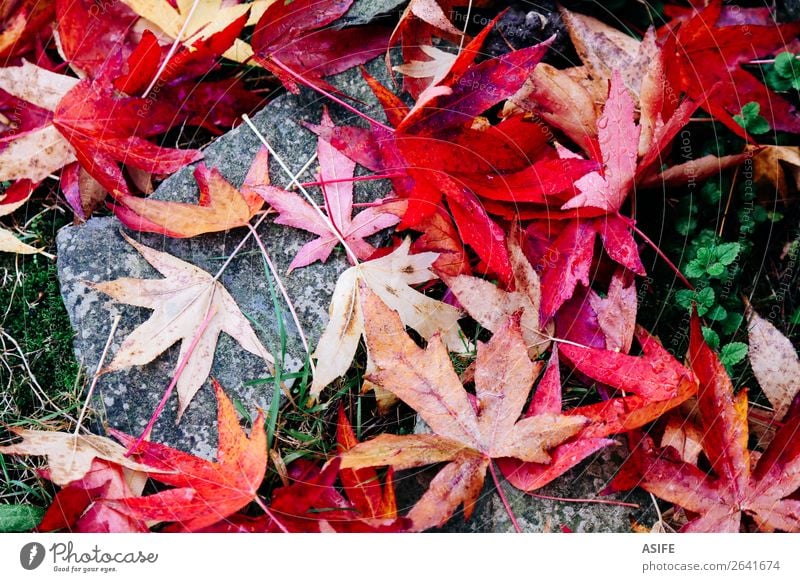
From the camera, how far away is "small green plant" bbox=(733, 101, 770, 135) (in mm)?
798

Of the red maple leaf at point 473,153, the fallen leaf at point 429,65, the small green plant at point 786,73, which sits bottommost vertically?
the small green plant at point 786,73

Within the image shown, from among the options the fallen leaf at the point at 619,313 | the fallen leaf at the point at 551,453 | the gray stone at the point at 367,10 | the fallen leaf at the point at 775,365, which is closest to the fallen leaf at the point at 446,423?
the fallen leaf at the point at 551,453

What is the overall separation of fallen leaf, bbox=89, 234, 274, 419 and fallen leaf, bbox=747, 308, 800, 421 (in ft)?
1.91

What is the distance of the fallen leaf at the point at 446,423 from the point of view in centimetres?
66

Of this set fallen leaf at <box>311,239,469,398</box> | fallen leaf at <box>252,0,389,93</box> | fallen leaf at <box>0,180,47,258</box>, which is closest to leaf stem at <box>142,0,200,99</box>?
fallen leaf at <box>252,0,389,93</box>

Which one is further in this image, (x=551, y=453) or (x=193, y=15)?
(x=193, y=15)

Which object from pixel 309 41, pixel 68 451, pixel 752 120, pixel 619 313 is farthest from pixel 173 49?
pixel 752 120

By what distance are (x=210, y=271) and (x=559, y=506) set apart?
504 millimetres

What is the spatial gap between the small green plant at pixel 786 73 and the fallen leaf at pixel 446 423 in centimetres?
50

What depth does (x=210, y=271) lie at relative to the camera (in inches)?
30.9

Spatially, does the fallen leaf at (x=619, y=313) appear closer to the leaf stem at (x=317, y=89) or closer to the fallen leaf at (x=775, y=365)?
the fallen leaf at (x=775, y=365)

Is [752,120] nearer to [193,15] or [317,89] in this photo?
[317,89]

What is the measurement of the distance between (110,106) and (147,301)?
0.78 ft
